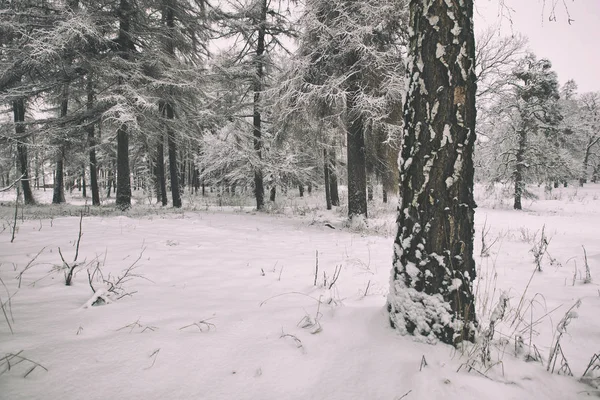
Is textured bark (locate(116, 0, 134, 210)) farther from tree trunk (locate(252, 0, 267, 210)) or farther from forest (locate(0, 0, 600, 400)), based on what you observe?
tree trunk (locate(252, 0, 267, 210))

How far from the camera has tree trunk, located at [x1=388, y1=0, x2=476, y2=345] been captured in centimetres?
178

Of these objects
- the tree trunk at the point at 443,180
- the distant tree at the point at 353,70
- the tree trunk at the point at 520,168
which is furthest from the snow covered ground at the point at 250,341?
the tree trunk at the point at 520,168

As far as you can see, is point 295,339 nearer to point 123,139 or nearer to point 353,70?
point 353,70

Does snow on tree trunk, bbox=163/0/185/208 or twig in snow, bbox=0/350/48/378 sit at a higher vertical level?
snow on tree trunk, bbox=163/0/185/208

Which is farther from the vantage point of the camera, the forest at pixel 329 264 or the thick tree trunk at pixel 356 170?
the thick tree trunk at pixel 356 170

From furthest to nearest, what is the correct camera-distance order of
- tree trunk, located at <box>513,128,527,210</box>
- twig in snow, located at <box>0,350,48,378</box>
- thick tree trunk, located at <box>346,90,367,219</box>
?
1. tree trunk, located at <box>513,128,527,210</box>
2. thick tree trunk, located at <box>346,90,367,219</box>
3. twig in snow, located at <box>0,350,48,378</box>

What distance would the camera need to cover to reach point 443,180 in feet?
5.86

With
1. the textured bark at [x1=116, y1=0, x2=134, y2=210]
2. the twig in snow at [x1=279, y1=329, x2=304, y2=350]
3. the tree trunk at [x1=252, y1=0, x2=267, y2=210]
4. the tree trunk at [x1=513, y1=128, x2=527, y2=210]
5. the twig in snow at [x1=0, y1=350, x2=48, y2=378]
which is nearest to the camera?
the twig in snow at [x1=0, y1=350, x2=48, y2=378]

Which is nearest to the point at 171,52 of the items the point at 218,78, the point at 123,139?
the point at 218,78

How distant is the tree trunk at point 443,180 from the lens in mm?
1775

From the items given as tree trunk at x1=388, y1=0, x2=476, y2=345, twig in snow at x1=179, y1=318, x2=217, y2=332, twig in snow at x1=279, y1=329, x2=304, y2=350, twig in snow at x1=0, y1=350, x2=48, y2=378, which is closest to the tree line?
tree trunk at x1=388, y1=0, x2=476, y2=345

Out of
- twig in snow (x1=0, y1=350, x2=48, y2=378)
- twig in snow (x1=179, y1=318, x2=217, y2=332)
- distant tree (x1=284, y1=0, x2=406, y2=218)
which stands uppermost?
distant tree (x1=284, y1=0, x2=406, y2=218)

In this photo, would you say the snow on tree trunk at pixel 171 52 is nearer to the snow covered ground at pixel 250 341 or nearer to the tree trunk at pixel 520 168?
the snow covered ground at pixel 250 341

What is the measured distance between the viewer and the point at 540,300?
2.57 metres
